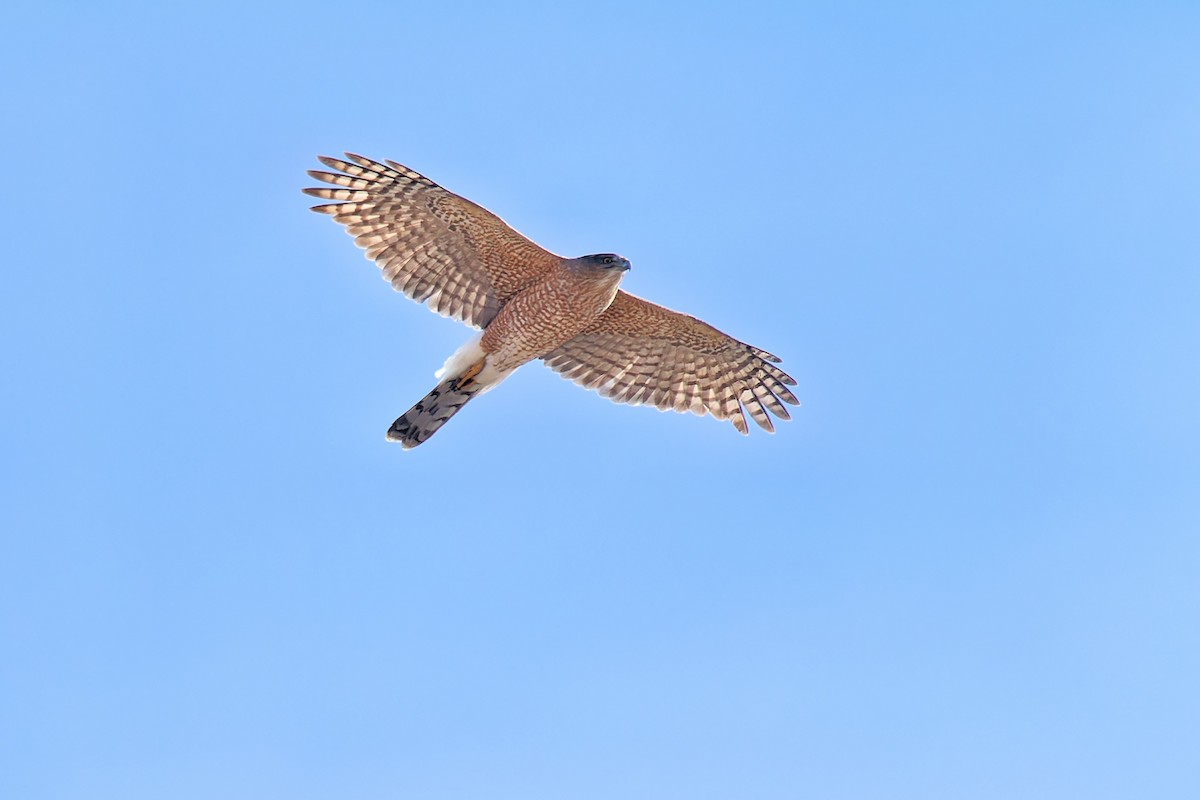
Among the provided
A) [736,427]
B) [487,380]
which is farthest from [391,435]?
[736,427]

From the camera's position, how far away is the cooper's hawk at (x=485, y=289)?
49.7 feet

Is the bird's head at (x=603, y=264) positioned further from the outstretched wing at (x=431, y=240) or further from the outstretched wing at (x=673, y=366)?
the outstretched wing at (x=673, y=366)

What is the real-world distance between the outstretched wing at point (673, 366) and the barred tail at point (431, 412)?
3.76 feet

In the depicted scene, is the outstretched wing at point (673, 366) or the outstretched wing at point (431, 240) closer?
the outstretched wing at point (431, 240)

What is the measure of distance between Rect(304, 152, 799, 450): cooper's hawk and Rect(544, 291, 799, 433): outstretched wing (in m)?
0.02

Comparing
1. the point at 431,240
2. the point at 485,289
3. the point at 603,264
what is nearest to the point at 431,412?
the point at 485,289

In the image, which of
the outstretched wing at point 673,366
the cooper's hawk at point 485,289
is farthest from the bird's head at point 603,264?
the outstretched wing at point 673,366

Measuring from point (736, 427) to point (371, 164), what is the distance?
4.86 meters

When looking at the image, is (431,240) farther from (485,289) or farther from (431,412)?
(431,412)

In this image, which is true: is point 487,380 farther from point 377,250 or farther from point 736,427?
point 736,427

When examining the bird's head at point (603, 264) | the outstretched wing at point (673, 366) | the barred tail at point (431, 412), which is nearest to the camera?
the bird's head at point (603, 264)

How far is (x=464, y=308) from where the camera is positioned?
15.7m

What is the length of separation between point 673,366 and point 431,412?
2.77 metres

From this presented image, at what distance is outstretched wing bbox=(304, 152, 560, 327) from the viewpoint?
1512 cm
